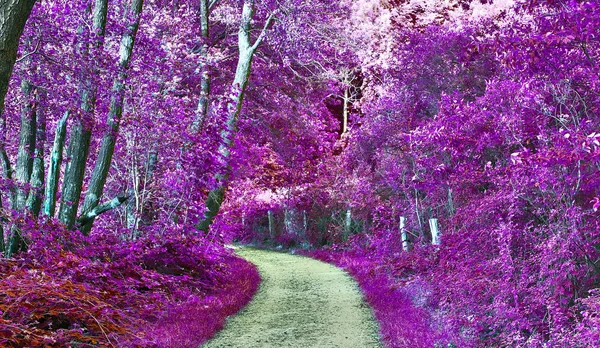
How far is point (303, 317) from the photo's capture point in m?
7.65

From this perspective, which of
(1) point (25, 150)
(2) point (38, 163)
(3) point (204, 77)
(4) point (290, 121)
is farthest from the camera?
(4) point (290, 121)

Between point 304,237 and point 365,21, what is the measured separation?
299 inches

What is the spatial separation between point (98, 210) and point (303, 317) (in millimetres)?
3505

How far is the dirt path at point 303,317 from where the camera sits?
630 centimetres

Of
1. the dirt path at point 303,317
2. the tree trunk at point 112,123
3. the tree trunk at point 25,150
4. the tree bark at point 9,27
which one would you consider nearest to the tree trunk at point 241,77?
the dirt path at point 303,317

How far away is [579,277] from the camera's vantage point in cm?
529

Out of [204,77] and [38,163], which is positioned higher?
[204,77]

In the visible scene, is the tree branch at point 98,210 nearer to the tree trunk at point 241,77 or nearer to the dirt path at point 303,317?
the dirt path at point 303,317

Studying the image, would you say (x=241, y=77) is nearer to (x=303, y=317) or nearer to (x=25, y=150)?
(x=25, y=150)

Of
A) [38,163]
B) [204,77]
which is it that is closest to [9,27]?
[38,163]

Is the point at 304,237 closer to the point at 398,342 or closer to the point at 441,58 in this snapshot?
the point at 441,58

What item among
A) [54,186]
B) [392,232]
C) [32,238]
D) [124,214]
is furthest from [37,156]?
[392,232]

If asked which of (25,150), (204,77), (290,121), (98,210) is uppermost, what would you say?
(204,77)

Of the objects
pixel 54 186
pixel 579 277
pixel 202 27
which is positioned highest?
pixel 202 27
